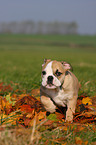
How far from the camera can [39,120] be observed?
298cm

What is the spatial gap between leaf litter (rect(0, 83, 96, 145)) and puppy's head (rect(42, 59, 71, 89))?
473 mm

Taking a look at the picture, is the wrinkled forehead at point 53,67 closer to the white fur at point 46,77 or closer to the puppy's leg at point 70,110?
the white fur at point 46,77

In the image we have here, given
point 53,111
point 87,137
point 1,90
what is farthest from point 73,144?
point 1,90

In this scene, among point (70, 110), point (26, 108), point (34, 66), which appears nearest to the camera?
point (70, 110)

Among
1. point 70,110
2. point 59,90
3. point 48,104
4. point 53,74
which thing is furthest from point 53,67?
point 70,110

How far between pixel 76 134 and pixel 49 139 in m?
0.41

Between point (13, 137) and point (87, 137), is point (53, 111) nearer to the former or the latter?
point (87, 137)

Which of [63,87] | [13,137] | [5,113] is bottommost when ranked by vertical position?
[5,113]

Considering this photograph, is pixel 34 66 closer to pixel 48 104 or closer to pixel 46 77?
pixel 48 104

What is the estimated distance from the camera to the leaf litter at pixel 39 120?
7.62 ft

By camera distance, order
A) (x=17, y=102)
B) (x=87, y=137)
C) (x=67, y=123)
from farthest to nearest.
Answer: (x=17, y=102), (x=67, y=123), (x=87, y=137)

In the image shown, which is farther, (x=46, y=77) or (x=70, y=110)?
(x=70, y=110)

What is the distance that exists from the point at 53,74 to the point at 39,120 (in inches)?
27.1

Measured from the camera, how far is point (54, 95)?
3.18m
